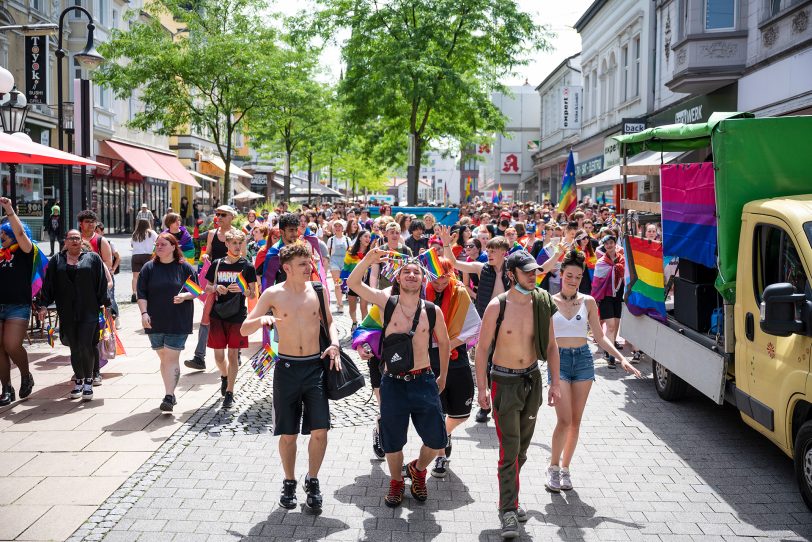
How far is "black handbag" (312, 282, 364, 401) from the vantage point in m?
5.61

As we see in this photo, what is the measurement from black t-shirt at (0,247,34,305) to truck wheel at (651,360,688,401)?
656 cm

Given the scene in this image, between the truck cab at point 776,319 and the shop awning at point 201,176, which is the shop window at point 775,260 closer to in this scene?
the truck cab at point 776,319

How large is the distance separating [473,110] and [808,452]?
20.8 meters

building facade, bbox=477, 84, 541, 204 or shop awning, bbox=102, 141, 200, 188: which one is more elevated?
building facade, bbox=477, 84, 541, 204

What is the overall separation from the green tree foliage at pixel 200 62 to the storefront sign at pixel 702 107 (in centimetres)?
1166

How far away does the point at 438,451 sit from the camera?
216 inches

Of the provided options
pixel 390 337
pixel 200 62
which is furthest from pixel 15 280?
pixel 200 62

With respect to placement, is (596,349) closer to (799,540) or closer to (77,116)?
(799,540)

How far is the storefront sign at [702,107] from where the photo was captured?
19.3 meters

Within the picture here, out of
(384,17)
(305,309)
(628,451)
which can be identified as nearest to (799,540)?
A: (628,451)

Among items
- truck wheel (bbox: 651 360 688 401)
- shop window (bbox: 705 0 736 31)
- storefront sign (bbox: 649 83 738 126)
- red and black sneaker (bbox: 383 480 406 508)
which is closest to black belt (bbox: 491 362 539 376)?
red and black sneaker (bbox: 383 480 406 508)

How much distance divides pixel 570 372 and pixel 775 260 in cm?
181

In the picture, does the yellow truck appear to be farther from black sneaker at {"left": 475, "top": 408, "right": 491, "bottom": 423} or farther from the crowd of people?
black sneaker at {"left": 475, "top": 408, "right": 491, "bottom": 423}

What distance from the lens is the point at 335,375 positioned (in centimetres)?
562
